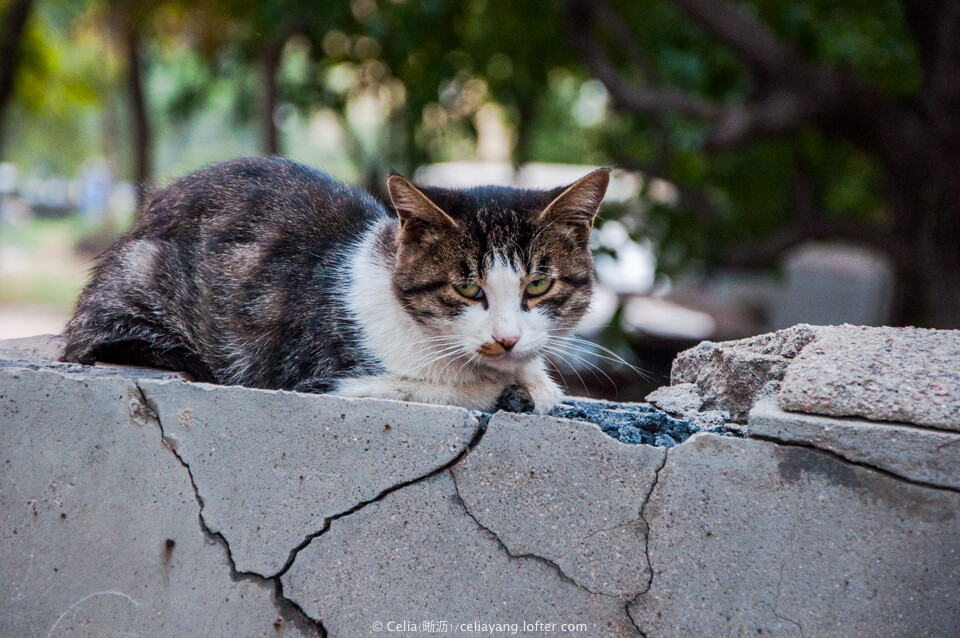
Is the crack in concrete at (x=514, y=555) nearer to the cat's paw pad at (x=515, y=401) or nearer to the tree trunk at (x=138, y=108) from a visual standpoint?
the cat's paw pad at (x=515, y=401)

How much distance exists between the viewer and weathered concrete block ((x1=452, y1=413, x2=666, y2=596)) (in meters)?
2.28

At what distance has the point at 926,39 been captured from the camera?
253 inches

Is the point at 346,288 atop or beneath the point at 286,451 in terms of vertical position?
atop

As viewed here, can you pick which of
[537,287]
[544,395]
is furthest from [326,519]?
[537,287]

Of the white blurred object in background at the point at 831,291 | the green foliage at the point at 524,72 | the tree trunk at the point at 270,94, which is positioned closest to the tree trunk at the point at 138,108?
the green foliage at the point at 524,72

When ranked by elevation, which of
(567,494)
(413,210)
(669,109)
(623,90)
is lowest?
(567,494)

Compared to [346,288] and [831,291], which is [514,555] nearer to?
[346,288]

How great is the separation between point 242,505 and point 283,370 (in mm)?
570

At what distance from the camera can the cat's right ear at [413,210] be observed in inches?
108

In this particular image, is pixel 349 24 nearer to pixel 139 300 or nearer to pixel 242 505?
pixel 139 300

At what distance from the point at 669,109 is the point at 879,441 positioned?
5556 mm

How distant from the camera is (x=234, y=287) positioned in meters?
3.05

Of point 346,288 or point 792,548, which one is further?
point 346,288

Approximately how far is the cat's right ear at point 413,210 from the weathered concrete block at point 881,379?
1157 mm
